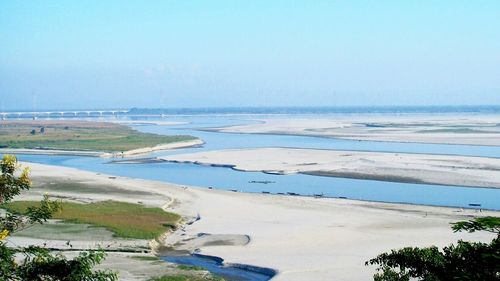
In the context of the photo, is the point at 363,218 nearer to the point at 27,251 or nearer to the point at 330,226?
the point at 330,226

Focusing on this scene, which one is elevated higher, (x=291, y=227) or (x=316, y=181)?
(x=291, y=227)

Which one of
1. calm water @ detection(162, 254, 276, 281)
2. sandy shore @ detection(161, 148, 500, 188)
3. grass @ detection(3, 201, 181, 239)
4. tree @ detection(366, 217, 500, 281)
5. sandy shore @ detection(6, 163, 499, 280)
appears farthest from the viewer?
sandy shore @ detection(161, 148, 500, 188)

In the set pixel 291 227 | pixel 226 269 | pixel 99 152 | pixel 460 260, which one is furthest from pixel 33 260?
pixel 99 152

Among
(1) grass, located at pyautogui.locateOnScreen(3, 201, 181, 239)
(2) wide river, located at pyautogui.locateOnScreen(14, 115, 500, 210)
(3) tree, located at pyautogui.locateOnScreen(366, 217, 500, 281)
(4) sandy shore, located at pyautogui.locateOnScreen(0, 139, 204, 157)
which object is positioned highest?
(3) tree, located at pyautogui.locateOnScreen(366, 217, 500, 281)

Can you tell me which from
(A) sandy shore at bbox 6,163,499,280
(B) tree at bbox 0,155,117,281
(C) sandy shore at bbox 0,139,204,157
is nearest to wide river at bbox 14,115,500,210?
(C) sandy shore at bbox 0,139,204,157

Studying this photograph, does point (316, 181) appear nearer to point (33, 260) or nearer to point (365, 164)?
point (365, 164)

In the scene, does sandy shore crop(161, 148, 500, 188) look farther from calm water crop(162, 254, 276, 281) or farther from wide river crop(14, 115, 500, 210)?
calm water crop(162, 254, 276, 281)
